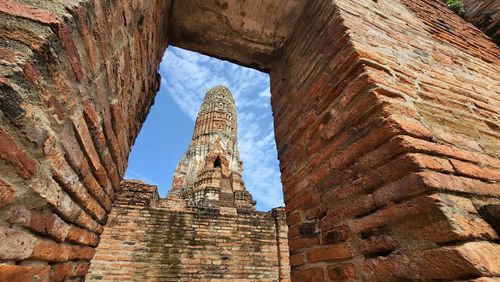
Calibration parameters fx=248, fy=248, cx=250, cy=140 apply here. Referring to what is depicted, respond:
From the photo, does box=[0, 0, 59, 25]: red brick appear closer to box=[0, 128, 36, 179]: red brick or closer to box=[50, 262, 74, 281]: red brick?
box=[0, 128, 36, 179]: red brick

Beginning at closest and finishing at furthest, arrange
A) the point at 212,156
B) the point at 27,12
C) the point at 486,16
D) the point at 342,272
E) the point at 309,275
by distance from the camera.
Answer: the point at 27,12
the point at 342,272
the point at 309,275
the point at 486,16
the point at 212,156

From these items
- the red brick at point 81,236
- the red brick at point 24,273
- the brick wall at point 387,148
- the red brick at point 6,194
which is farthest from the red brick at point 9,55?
the brick wall at point 387,148

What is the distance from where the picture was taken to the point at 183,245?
234 inches

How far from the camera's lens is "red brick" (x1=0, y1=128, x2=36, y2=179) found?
0.69 m

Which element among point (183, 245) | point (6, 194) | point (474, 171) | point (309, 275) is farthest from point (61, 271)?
Result: point (183, 245)

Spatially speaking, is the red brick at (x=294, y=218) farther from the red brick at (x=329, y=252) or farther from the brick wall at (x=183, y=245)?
the brick wall at (x=183, y=245)

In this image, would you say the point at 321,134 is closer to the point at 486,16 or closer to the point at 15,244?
the point at 15,244

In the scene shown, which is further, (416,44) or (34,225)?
(416,44)

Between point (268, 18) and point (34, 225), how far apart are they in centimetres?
236

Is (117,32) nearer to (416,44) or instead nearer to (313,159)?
(313,159)

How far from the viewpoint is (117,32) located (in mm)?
1396

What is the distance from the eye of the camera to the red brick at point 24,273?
750 millimetres

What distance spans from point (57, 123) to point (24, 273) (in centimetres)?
54

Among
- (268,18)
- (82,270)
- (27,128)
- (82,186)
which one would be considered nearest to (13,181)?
(27,128)
